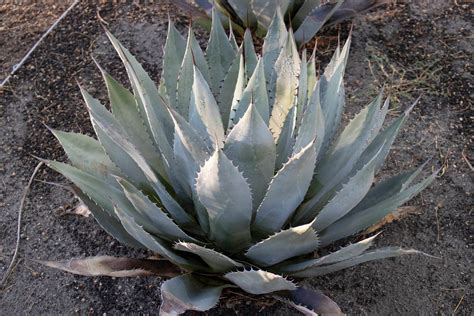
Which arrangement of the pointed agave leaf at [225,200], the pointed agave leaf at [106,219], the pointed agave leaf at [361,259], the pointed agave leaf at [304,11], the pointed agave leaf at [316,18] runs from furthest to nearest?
1. the pointed agave leaf at [304,11]
2. the pointed agave leaf at [316,18]
3. the pointed agave leaf at [106,219]
4. the pointed agave leaf at [361,259]
5. the pointed agave leaf at [225,200]

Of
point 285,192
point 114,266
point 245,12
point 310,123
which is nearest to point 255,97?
point 310,123

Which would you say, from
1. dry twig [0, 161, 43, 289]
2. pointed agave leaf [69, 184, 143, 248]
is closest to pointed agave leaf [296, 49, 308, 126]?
pointed agave leaf [69, 184, 143, 248]

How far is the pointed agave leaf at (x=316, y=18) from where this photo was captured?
9.07 feet

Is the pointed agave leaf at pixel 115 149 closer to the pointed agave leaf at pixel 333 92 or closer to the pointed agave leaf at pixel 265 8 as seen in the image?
the pointed agave leaf at pixel 333 92

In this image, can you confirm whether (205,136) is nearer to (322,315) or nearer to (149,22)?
(322,315)

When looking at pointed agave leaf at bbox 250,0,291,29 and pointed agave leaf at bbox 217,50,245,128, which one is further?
pointed agave leaf at bbox 250,0,291,29

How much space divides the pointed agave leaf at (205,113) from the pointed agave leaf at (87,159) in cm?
38

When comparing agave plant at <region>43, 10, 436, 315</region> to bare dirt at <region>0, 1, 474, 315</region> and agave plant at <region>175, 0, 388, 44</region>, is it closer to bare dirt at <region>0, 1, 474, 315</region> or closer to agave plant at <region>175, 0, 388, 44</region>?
bare dirt at <region>0, 1, 474, 315</region>

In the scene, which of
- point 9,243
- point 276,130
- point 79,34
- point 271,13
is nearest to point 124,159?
point 276,130

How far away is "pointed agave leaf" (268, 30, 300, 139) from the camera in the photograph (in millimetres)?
1730

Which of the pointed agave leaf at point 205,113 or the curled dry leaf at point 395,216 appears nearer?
the pointed agave leaf at point 205,113

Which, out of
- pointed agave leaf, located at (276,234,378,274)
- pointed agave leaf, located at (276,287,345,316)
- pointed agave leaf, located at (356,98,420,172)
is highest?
pointed agave leaf, located at (356,98,420,172)

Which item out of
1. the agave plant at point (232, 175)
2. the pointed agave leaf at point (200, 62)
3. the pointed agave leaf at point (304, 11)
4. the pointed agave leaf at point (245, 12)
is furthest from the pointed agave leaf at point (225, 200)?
the pointed agave leaf at point (304, 11)

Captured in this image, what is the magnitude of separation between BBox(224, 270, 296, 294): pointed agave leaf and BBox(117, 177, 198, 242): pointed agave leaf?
0.62 ft
